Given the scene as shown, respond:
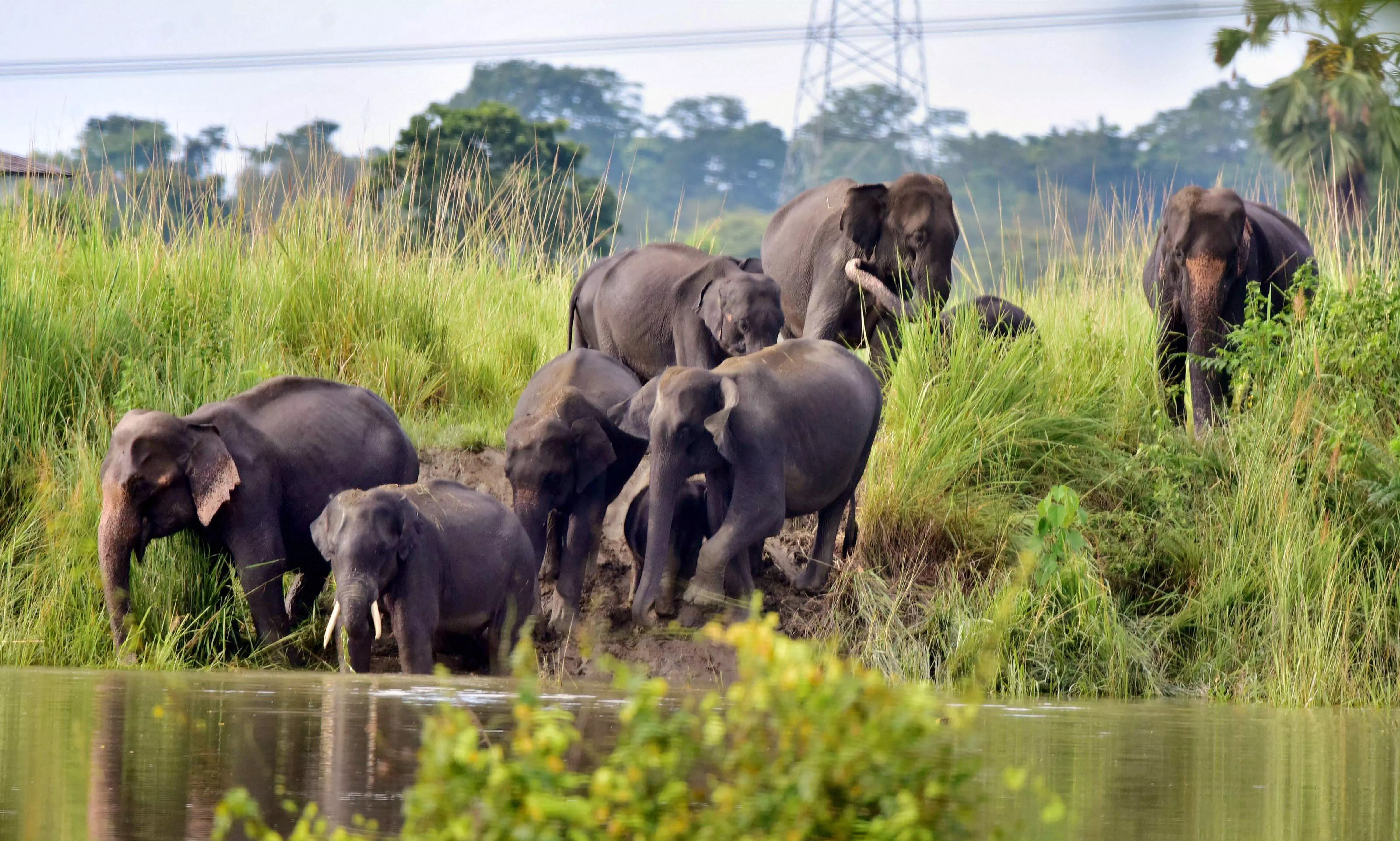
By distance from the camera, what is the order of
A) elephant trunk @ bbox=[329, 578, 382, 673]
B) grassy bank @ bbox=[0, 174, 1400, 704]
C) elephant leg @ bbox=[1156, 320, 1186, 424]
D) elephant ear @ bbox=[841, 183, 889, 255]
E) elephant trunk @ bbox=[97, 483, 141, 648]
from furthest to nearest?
Answer: 1. elephant ear @ bbox=[841, 183, 889, 255]
2. elephant leg @ bbox=[1156, 320, 1186, 424]
3. grassy bank @ bbox=[0, 174, 1400, 704]
4. elephant trunk @ bbox=[97, 483, 141, 648]
5. elephant trunk @ bbox=[329, 578, 382, 673]

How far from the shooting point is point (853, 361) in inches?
336

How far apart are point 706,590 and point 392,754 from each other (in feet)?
10.2

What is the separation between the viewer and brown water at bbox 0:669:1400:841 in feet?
12.6

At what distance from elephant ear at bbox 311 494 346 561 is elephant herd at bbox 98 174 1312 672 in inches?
0.6

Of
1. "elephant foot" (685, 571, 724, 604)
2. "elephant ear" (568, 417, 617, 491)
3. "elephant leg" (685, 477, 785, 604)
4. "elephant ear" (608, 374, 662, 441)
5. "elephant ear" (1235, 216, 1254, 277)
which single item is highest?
"elephant ear" (1235, 216, 1254, 277)

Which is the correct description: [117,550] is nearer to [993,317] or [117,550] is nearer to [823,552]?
[823,552]

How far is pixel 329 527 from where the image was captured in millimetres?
7281

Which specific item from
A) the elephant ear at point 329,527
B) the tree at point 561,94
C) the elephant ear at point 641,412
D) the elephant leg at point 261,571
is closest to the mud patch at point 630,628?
the elephant ear at point 641,412

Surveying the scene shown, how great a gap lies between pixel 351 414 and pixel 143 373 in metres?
1.52

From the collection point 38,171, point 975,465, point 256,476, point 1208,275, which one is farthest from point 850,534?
point 38,171

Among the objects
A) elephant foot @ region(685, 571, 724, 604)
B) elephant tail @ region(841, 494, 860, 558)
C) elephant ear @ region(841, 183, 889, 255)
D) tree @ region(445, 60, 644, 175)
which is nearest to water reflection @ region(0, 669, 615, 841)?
elephant foot @ region(685, 571, 724, 604)

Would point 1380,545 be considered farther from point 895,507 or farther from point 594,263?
point 594,263

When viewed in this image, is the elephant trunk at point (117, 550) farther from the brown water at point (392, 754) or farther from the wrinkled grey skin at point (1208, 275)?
the wrinkled grey skin at point (1208, 275)

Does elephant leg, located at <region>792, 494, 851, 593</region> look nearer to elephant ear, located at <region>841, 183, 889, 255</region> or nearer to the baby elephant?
the baby elephant
